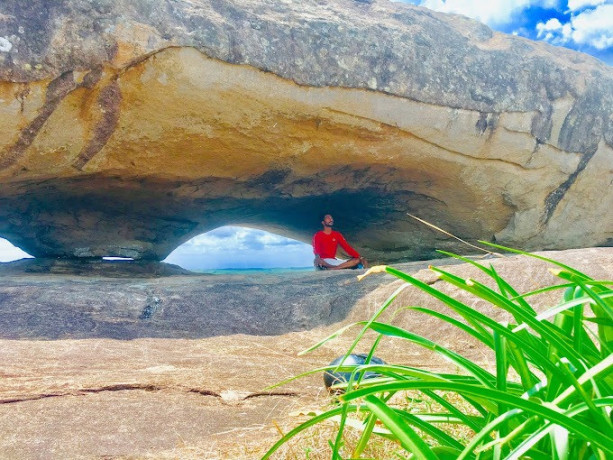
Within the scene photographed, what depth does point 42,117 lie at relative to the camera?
4445 mm

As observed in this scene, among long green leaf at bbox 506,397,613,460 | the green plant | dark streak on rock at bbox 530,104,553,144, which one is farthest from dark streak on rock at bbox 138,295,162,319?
dark streak on rock at bbox 530,104,553,144

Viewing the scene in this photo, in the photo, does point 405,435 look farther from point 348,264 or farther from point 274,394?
point 348,264

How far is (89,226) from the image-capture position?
618 cm

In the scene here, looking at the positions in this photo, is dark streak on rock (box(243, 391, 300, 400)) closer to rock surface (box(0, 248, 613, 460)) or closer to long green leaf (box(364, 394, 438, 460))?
rock surface (box(0, 248, 613, 460))

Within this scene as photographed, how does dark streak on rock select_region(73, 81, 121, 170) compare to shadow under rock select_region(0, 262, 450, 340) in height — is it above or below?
above

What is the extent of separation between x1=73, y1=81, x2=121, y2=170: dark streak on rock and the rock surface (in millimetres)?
1027

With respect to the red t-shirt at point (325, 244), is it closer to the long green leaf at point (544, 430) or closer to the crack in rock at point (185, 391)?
the crack in rock at point (185, 391)

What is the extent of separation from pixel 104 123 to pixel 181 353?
2355 mm

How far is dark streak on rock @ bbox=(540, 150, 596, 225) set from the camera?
6.55 meters

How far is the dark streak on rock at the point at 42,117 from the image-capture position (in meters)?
4.33

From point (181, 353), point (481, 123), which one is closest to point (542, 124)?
point (481, 123)

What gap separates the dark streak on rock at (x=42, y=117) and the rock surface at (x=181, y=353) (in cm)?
98

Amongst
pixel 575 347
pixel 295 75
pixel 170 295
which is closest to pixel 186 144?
pixel 295 75

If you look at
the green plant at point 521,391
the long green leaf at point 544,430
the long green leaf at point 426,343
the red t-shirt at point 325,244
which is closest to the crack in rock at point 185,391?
the green plant at point 521,391
